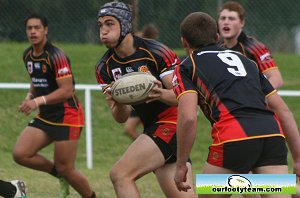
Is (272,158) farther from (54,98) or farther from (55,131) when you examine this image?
(55,131)

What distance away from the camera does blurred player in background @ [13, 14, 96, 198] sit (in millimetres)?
9203

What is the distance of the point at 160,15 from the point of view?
16172 millimetres

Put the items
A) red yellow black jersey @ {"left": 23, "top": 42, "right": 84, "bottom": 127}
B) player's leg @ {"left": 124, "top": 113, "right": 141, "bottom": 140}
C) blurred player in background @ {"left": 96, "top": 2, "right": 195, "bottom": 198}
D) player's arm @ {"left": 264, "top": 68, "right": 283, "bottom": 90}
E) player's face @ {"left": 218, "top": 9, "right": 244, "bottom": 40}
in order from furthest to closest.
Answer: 1. player's leg @ {"left": 124, "top": 113, "right": 141, "bottom": 140}
2. red yellow black jersey @ {"left": 23, "top": 42, "right": 84, "bottom": 127}
3. player's face @ {"left": 218, "top": 9, "right": 244, "bottom": 40}
4. player's arm @ {"left": 264, "top": 68, "right": 283, "bottom": 90}
5. blurred player in background @ {"left": 96, "top": 2, "right": 195, "bottom": 198}

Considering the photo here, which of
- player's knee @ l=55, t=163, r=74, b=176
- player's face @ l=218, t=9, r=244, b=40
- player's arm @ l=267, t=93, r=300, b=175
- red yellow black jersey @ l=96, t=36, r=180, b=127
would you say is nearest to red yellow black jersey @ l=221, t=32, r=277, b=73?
player's face @ l=218, t=9, r=244, b=40

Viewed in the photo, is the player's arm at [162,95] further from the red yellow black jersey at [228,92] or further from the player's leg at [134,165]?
the red yellow black jersey at [228,92]

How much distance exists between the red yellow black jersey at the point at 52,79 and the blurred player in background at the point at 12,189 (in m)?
1.30

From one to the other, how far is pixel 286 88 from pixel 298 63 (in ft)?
6.06

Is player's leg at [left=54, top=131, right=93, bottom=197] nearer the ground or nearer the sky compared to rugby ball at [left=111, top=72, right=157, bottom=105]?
nearer the ground

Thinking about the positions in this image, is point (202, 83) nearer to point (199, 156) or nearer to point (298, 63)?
point (199, 156)

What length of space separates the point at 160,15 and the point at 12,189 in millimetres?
8521

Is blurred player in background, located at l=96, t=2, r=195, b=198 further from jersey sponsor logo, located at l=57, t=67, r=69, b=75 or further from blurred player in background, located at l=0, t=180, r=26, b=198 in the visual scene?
jersey sponsor logo, located at l=57, t=67, r=69, b=75

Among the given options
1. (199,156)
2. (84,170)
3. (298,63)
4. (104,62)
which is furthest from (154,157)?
(298,63)

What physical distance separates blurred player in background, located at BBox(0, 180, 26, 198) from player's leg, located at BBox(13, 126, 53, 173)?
996mm

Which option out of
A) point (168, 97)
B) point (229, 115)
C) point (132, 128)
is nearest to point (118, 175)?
point (168, 97)
